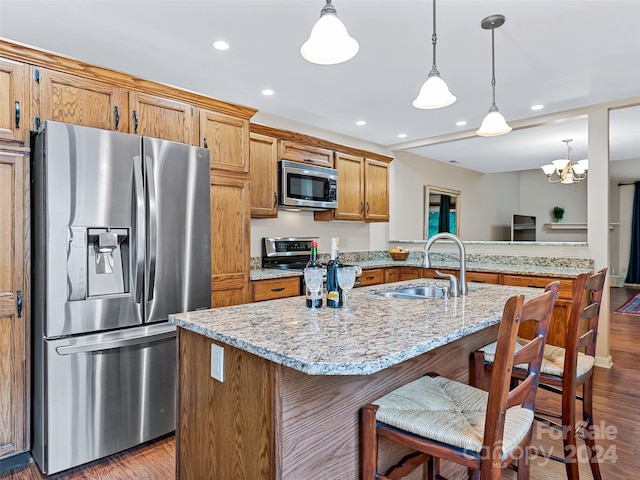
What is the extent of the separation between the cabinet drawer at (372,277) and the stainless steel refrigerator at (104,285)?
226 centimetres

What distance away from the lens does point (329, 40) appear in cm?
151

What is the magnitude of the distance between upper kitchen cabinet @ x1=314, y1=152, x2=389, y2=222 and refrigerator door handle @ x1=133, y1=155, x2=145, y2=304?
8.15 ft

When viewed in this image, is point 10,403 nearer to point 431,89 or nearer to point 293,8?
point 293,8

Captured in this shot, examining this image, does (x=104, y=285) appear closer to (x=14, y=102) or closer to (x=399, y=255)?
(x=14, y=102)

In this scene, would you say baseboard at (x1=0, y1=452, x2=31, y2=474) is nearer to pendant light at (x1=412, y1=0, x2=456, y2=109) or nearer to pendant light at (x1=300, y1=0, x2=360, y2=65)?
pendant light at (x1=300, y1=0, x2=360, y2=65)

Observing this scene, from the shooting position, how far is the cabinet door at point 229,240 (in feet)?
9.41

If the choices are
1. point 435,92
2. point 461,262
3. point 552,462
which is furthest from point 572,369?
point 435,92

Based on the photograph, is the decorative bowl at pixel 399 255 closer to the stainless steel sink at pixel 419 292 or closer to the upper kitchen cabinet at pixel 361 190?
the upper kitchen cabinet at pixel 361 190

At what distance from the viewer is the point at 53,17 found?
2201 millimetres

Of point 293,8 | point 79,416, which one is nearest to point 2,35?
point 293,8

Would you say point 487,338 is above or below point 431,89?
below

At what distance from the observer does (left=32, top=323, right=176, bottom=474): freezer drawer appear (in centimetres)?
200

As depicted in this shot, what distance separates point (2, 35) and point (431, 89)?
257 centimetres

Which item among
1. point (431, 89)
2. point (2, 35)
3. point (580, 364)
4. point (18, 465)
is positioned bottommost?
point (18, 465)
